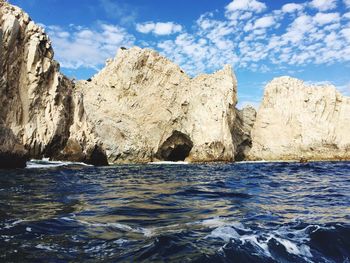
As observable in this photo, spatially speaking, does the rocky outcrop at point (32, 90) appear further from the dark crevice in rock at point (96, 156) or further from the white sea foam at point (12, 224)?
the white sea foam at point (12, 224)

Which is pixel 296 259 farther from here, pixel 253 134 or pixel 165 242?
pixel 253 134

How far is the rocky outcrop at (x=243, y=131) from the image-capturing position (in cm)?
7888

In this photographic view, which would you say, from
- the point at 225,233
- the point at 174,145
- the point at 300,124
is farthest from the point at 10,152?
the point at 300,124

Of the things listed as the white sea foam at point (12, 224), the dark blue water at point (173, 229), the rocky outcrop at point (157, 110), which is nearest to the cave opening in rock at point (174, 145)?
the rocky outcrop at point (157, 110)

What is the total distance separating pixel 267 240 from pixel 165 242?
77.2 inches

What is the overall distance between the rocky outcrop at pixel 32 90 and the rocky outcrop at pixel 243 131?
4241 cm

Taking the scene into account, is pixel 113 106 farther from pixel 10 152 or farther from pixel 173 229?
pixel 173 229

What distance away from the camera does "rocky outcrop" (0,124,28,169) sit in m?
28.9

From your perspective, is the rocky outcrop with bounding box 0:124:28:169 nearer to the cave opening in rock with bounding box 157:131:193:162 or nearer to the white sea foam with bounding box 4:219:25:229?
the white sea foam with bounding box 4:219:25:229

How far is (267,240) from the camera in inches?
269

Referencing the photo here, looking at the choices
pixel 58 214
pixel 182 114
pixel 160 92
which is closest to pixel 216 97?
pixel 182 114

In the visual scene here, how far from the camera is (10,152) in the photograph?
96.6 ft

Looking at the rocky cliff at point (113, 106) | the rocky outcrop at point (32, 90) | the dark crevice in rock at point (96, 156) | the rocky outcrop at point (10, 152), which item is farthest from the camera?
the dark crevice in rock at point (96, 156)

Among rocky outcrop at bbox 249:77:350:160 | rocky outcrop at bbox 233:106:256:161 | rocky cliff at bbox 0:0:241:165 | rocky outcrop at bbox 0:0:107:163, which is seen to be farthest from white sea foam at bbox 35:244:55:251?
rocky outcrop at bbox 249:77:350:160
